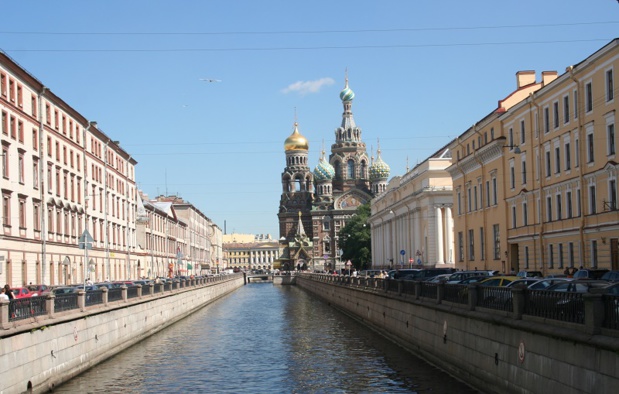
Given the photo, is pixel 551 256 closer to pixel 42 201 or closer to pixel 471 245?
pixel 471 245

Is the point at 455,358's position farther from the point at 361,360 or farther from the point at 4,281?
the point at 4,281

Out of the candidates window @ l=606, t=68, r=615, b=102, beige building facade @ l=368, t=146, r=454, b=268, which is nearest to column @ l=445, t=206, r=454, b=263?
beige building facade @ l=368, t=146, r=454, b=268

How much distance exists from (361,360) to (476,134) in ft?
119

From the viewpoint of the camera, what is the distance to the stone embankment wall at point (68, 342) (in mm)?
20250

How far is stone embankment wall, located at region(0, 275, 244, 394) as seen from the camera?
Result: 20.2 metres

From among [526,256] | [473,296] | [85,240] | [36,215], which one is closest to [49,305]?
[85,240]

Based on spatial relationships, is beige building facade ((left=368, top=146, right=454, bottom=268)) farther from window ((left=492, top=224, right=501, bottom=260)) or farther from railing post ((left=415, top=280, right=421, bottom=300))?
railing post ((left=415, top=280, right=421, bottom=300))

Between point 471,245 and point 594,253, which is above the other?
point 471,245

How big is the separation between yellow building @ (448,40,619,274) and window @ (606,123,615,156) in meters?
0.05

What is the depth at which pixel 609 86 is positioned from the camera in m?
40.2

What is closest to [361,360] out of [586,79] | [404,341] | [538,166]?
[404,341]

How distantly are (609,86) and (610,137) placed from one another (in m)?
2.33

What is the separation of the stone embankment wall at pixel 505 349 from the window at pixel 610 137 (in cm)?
1269

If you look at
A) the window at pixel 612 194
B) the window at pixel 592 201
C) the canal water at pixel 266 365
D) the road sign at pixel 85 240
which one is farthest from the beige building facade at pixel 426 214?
the road sign at pixel 85 240
